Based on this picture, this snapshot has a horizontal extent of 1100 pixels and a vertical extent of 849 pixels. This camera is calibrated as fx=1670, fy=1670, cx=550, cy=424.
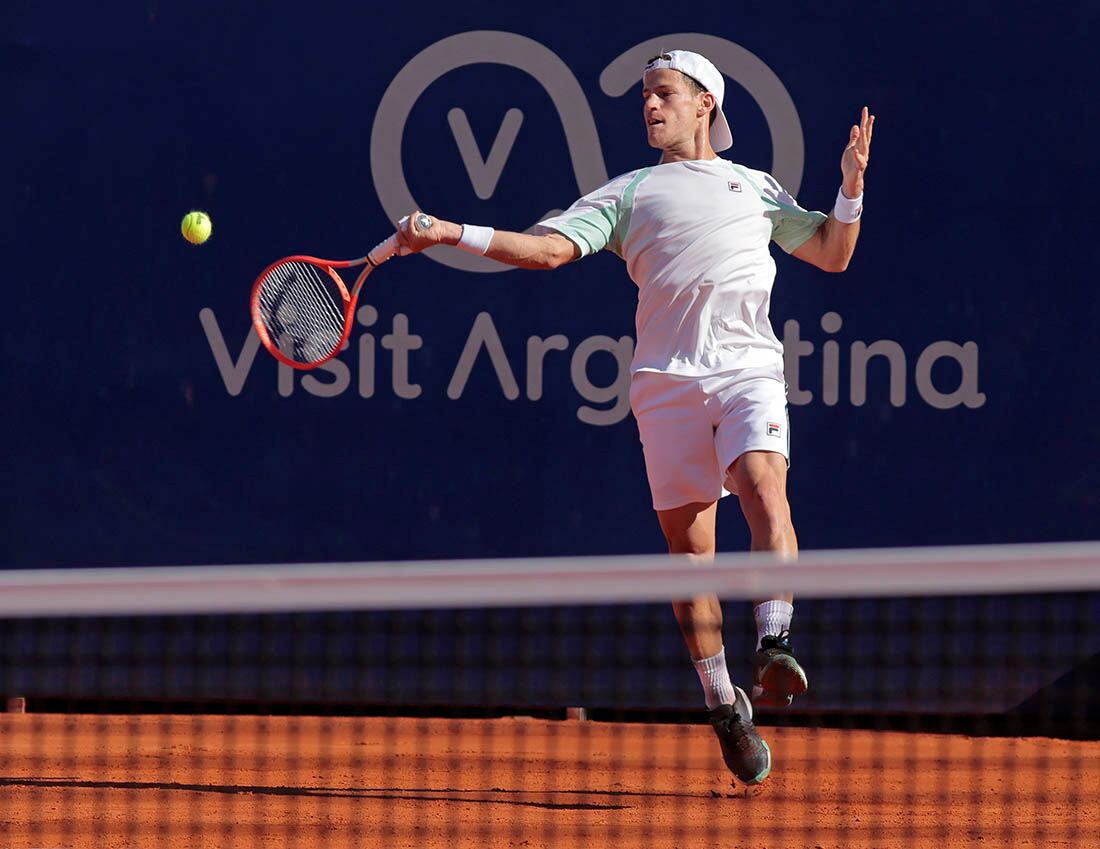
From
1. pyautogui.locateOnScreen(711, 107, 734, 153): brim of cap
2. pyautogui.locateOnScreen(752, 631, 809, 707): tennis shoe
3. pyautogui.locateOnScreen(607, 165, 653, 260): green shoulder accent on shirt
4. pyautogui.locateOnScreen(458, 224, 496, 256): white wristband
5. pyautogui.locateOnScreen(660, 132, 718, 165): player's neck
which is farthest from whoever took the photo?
pyautogui.locateOnScreen(711, 107, 734, 153): brim of cap

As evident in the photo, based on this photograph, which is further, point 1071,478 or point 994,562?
point 1071,478

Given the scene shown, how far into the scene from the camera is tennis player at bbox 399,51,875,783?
13.8 feet

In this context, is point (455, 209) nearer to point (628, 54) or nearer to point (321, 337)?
point (628, 54)

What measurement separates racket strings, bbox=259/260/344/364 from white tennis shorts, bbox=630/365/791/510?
968 millimetres

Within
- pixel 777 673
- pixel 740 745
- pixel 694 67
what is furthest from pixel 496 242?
pixel 740 745

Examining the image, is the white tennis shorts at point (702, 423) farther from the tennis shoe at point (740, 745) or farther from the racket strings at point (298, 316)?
the racket strings at point (298, 316)

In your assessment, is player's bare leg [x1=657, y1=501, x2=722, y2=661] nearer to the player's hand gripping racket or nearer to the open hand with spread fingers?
the open hand with spread fingers

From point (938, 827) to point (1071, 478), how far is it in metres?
2.13

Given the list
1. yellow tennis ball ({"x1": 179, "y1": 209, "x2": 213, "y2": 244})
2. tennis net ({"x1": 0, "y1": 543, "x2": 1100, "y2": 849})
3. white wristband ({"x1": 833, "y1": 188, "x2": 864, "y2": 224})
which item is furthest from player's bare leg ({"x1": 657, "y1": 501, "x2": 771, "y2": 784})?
yellow tennis ball ({"x1": 179, "y1": 209, "x2": 213, "y2": 244})

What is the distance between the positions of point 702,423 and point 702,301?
1.04 feet

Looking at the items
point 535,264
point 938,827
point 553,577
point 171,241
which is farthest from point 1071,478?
point 553,577

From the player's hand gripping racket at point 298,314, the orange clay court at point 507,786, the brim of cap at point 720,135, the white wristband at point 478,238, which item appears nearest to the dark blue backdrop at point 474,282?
the orange clay court at point 507,786

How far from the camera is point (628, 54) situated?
6.05 metres

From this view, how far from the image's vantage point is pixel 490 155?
6.09 meters
